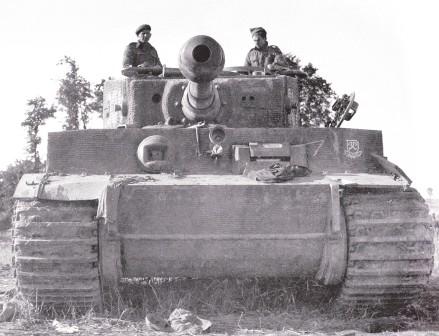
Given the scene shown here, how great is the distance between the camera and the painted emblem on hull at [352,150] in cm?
596

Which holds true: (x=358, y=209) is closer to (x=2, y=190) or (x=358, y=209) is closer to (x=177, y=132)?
(x=177, y=132)

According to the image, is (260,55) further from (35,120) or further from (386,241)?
(35,120)

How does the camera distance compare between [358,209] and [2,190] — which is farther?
[2,190]

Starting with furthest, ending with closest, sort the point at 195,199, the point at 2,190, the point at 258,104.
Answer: the point at 2,190, the point at 258,104, the point at 195,199

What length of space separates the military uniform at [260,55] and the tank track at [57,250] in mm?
4127

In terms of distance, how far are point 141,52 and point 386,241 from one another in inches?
183

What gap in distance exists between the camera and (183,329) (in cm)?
497

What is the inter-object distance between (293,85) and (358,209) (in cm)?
278

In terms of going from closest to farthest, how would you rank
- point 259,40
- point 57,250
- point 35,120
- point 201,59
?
point 57,250 → point 201,59 → point 259,40 → point 35,120

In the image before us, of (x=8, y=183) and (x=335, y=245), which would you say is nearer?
(x=335, y=245)

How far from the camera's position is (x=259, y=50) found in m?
8.78

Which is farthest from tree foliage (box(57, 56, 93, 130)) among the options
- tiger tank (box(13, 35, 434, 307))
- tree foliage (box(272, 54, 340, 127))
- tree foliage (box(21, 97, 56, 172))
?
tiger tank (box(13, 35, 434, 307))

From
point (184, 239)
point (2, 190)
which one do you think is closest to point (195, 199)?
point (184, 239)

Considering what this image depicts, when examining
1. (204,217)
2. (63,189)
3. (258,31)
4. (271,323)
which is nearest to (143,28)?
(258,31)
